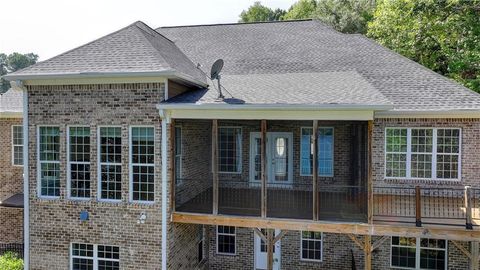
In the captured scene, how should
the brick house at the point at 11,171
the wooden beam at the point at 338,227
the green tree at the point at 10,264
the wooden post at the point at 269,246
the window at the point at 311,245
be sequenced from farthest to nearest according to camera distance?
the brick house at the point at 11,171
the window at the point at 311,245
the green tree at the point at 10,264
the wooden post at the point at 269,246
the wooden beam at the point at 338,227

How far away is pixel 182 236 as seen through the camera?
33.7ft

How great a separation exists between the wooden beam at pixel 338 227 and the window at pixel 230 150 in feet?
12.7

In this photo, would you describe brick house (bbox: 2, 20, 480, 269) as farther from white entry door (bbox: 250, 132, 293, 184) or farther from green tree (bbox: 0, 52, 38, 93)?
green tree (bbox: 0, 52, 38, 93)

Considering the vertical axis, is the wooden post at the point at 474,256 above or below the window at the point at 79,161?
below

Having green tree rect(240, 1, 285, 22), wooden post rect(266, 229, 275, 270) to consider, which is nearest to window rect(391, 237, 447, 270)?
wooden post rect(266, 229, 275, 270)

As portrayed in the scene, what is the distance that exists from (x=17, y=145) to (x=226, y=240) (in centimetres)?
982

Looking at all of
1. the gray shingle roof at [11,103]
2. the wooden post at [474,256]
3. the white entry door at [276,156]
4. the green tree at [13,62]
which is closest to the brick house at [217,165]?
the wooden post at [474,256]

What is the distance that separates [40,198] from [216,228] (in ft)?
18.7

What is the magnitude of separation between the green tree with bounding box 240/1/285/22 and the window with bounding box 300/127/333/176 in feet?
114

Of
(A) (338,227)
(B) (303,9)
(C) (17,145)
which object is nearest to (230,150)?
(A) (338,227)

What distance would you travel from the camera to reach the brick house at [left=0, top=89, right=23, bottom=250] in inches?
563

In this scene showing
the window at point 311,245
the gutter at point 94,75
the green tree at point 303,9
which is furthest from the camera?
the green tree at point 303,9

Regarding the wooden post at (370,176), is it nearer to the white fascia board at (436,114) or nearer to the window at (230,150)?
the white fascia board at (436,114)

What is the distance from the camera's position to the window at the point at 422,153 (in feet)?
35.4
